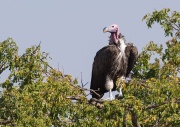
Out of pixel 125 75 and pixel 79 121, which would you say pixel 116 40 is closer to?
pixel 125 75

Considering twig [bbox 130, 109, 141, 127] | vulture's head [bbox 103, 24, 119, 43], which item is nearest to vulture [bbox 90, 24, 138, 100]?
vulture's head [bbox 103, 24, 119, 43]

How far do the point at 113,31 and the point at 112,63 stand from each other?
1.21 m

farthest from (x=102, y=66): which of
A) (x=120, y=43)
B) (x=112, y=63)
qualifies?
(x=120, y=43)

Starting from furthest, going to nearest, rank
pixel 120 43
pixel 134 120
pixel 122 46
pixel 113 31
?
pixel 113 31 < pixel 120 43 < pixel 122 46 < pixel 134 120

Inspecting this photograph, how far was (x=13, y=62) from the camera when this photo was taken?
59.2 ft

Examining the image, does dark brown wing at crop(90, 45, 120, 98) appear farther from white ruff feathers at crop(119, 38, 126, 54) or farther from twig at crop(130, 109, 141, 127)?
twig at crop(130, 109, 141, 127)

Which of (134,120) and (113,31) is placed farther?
(113,31)

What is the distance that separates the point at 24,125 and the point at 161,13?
689 cm

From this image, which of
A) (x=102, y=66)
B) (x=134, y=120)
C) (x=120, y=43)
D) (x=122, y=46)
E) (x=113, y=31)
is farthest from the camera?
(x=113, y=31)

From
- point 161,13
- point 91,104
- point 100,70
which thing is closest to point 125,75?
point 100,70

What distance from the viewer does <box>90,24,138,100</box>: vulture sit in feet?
61.2

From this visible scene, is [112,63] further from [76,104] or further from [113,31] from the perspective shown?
[76,104]

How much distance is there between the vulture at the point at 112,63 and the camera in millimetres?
18641

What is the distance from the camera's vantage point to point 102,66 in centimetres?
1897
